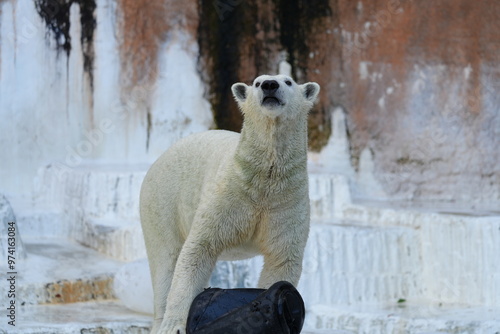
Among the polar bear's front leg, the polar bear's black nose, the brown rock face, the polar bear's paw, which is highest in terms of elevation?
the brown rock face

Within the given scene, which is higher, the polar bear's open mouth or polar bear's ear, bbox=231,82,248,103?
polar bear's ear, bbox=231,82,248,103

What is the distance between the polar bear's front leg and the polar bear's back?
0.33 metres

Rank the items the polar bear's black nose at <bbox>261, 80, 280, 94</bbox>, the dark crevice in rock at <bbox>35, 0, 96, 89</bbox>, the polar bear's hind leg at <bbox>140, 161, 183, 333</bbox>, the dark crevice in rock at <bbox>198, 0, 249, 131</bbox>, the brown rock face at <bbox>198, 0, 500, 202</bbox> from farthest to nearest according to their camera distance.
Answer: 1. the dark crevice in rock at <bbox>198, 0, 249, 131</bbox>
2. the dark crevice in rock at <bbox>35, 0, 96, 89</bbox>
3. the brown rock face at <bbox>198, 0, 500, 202</bbox>
4. the polar bear's hind leg at <bbox>140, 161, 183, 333</bbox>
5. the polar bear's black nose at <bbox>261, 80, 280, 94</bbox>

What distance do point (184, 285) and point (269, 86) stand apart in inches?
33.6

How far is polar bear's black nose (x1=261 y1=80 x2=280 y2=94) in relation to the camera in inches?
137

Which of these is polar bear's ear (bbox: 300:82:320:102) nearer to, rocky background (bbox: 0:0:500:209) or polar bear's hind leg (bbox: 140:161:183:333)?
polar bear's hind leg (bbox: 140:161:183:333)

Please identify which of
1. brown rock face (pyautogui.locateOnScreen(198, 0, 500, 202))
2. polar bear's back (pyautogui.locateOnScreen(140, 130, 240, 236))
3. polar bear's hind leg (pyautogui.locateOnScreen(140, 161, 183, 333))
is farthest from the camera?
brown rock face (pyautogui.locateOnScreen(198, 0, 500, 202))

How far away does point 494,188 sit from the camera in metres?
9.80

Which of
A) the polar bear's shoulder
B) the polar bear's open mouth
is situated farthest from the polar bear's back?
the polar bear's open mouth

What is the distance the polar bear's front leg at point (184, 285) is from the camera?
3.63 m

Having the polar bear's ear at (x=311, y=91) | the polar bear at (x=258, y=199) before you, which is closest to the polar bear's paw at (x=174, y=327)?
the polar bear at (x=258, y=199)

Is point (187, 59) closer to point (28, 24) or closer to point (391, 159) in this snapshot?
point (28, 24)

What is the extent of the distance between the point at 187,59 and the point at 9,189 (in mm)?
2512

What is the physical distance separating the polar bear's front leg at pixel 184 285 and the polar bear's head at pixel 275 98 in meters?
0.58
